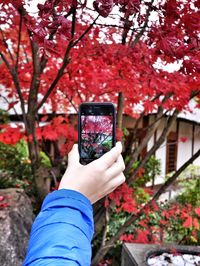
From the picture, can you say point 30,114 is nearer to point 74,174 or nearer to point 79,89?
point 79,89

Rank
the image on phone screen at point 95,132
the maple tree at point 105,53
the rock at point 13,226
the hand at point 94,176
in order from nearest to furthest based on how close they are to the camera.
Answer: the hand at point 94,176 < the image on phone screen at point 95,132 < the maple tree at point 105,53 < the rock at point 13,226

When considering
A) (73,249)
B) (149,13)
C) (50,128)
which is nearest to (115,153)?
(73,249)

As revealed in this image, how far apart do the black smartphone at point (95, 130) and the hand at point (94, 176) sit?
206 mm

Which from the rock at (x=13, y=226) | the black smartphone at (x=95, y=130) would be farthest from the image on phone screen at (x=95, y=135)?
the rock at (x=13, y=226)

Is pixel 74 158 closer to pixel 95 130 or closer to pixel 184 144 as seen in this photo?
pixel 95 130

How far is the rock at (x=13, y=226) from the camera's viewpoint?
3416mm

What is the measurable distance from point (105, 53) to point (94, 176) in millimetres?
2689

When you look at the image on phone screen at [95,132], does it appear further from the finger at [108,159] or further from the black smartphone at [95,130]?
the finger at [108,159]

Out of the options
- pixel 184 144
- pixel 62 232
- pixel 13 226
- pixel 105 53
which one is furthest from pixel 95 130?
pixel 184 144

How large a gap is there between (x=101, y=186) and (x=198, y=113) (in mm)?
11066

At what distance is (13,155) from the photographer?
7.37 m

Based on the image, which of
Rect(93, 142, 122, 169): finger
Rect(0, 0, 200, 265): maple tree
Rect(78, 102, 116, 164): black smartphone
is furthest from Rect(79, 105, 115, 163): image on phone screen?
Rect(0, 0, 200, 265): maple tree

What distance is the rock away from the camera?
3.42 m

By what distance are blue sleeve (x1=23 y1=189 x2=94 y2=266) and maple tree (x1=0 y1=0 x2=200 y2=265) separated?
1.08 meters
